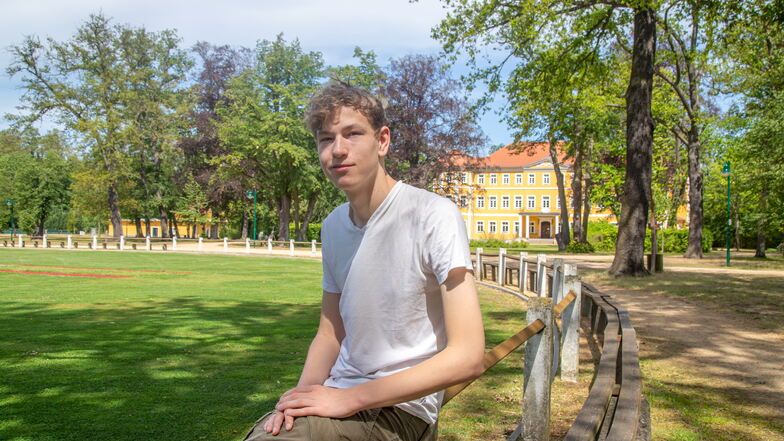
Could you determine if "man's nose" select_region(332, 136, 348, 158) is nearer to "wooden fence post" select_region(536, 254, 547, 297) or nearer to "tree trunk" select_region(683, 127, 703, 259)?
"wooden fence post" select_region(536, 254, 547, 297)

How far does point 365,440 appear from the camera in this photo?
2.03 meters

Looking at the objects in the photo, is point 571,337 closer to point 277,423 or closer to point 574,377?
point 574,377

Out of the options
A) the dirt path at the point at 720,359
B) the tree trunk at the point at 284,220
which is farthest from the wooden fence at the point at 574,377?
the tree trunk at the point at 284,220

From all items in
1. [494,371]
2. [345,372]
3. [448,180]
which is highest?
[448,180]

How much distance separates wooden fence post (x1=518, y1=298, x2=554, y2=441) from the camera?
3.70 meters

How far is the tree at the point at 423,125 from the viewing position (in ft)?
157

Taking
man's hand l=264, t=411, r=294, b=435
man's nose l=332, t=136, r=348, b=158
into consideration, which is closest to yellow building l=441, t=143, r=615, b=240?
man's nose l=332, t=136, r=348, b=158

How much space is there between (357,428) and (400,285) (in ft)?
1.54

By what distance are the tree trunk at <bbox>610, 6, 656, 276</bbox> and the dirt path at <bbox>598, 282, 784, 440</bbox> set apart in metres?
6.21

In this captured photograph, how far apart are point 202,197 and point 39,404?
56423mm

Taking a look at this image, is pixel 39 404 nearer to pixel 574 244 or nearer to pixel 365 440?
pixel 365 440

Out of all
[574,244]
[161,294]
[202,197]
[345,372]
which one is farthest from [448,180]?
[345,372]

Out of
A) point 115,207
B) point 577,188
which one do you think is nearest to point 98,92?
point 115,207

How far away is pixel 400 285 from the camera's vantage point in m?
2.08
